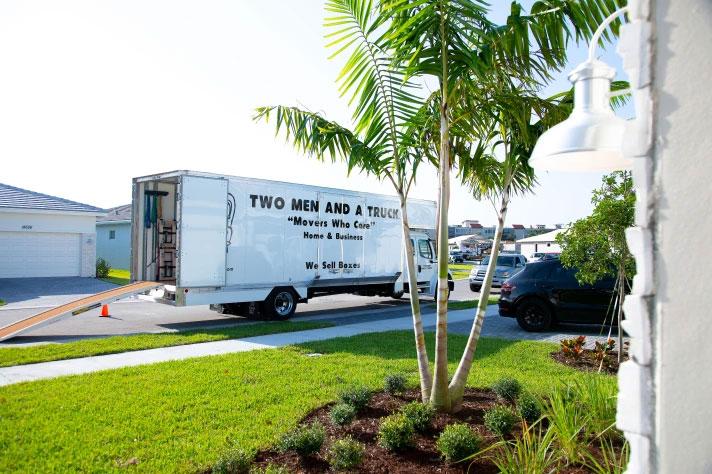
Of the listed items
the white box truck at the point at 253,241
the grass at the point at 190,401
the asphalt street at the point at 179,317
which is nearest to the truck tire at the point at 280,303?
the white box truck at the point at 253,241

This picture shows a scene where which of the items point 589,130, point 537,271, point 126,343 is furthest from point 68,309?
point 589,130

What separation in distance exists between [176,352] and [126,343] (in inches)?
49.0

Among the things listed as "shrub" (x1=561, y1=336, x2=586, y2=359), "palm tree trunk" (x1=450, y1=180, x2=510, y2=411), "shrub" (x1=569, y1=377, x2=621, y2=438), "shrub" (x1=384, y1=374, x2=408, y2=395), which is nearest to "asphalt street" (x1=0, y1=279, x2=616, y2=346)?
"shrub" (x1=561, y1=336, x2=586, y2=359)

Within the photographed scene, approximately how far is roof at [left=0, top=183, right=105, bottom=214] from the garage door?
1293 mm

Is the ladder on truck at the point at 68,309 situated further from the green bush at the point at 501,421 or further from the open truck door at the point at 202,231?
the green bush at the point at 501,421

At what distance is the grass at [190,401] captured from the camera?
4727 mm

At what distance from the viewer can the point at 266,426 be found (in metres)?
5.39

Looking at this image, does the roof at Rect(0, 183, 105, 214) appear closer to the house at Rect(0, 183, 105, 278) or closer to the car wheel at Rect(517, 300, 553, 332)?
the house at Rect(0, 183, 105, 278)

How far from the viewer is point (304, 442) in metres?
4.38

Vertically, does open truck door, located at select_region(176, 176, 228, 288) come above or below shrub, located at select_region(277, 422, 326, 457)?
above

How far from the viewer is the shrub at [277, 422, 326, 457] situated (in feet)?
14.4

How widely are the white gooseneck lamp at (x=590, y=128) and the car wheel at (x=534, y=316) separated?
10384mm

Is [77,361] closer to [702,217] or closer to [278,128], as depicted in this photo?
[278,128]

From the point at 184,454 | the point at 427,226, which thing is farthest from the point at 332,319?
the point at 184,454
